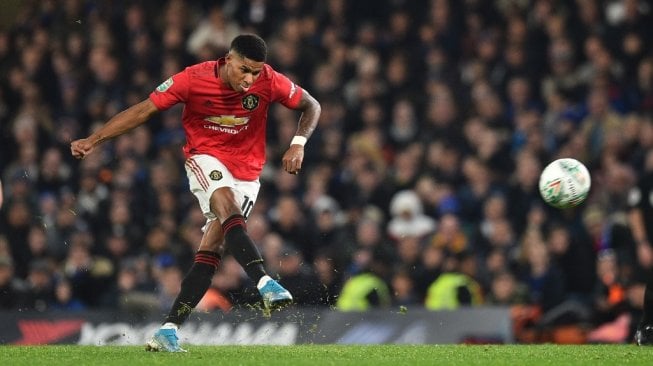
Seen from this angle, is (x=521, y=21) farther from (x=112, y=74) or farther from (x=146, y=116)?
(x=146, y=116)

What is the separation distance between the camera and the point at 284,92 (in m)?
8.31

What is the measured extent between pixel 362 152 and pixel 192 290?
20.3ft

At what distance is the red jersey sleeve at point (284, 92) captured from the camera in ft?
→ 27.1

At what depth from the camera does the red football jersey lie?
8.02 meters

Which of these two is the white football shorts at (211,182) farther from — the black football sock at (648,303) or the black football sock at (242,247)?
the black football sock at (648,303)

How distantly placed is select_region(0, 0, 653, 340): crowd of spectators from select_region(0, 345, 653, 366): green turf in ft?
9.18

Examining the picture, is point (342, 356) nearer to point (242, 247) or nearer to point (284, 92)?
point (242, 247)

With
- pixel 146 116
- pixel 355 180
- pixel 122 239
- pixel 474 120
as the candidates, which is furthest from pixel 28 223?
pixel 146 116

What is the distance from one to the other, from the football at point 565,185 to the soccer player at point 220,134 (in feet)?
6.51

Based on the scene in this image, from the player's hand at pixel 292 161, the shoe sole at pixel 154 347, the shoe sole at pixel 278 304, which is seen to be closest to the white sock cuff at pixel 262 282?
the shoe sole at pixel 278 304

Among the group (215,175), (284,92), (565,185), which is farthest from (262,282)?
(565,185)

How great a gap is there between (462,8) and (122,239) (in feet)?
16.9

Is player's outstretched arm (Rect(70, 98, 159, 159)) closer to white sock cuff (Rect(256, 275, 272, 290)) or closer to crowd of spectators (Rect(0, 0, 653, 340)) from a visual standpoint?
white sock cuff (Rect(256, 275, 272, 290))

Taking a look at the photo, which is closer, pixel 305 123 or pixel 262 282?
pixel 262 282
